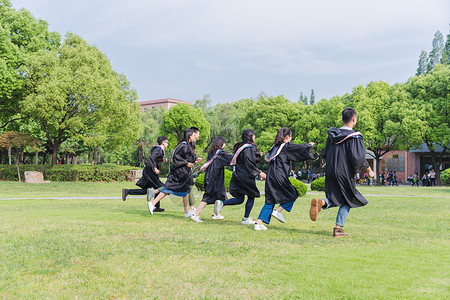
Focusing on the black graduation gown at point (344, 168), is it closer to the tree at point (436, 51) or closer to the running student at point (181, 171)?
the running student at point (181, 171)

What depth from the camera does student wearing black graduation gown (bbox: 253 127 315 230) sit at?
7051 mm

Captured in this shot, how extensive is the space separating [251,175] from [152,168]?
115 inches

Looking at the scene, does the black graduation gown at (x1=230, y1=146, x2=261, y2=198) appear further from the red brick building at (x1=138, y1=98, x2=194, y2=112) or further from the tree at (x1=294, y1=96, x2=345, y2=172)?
the red brick building at (x1=138, y1=98, x2=194, y2=112)

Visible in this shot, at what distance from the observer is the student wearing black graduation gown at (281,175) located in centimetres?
705

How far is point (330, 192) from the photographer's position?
6.41 meters

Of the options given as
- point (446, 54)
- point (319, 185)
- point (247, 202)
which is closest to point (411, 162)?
point (446, 54)

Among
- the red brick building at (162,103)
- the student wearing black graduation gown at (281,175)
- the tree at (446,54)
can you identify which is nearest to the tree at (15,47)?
the student wearing black graduation gown at (281,175)

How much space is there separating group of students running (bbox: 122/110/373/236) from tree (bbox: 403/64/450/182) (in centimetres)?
2775

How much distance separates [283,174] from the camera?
23.4 feet

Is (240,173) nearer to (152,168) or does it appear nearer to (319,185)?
(152,168)

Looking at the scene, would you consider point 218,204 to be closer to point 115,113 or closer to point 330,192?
point 330,192

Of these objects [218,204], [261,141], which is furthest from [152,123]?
[218,204]

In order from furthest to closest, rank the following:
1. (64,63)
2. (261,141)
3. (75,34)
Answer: (261,141), (75,34), (64,63)

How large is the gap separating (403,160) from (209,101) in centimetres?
2902
